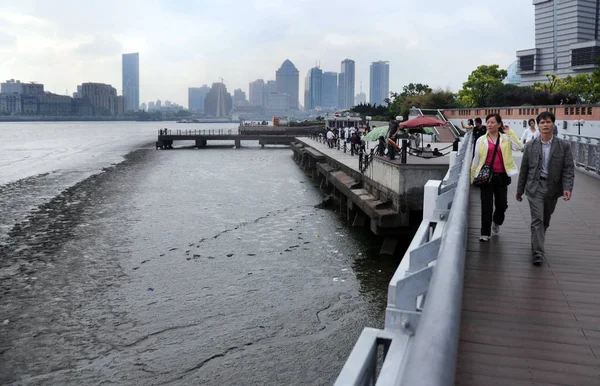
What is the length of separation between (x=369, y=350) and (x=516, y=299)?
2.02 m

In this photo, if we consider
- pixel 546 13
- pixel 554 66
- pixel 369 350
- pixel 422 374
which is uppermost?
pixel 546 13

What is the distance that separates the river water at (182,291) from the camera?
10.8 metres

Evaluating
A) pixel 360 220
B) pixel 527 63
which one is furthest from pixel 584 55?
pixel 360 220

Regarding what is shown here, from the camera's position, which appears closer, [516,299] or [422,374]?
[422,374]

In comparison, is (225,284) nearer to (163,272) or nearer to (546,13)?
(163,272)

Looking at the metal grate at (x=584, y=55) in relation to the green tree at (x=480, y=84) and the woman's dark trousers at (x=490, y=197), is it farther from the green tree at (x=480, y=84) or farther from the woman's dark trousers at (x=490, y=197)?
the woman's dark trousers at (x=490, y=197)

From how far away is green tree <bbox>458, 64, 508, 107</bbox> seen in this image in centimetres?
8981

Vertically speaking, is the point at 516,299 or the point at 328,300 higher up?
the point at 516,299

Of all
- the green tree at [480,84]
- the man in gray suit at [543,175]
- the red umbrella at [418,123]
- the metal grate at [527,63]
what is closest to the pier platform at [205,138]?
the green tree at [480,84]

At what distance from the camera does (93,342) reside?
11.7 m

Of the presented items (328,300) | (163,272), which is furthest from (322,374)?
(163,272)

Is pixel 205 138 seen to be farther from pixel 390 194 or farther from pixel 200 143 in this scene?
pixel 390 194

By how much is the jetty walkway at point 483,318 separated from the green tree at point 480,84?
86861 mm

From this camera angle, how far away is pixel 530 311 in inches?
205
